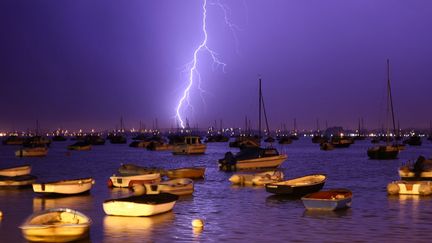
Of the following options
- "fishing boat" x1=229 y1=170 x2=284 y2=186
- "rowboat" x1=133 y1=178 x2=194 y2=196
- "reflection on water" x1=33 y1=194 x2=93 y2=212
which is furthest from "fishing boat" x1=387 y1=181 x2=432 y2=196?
"reflection on water" x1=33 y1=194 x2=93 y2=212

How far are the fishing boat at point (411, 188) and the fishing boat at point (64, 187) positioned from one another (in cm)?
1815

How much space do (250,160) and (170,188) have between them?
2501 cm

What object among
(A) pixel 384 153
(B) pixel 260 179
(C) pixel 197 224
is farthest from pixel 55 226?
(A) pixel 384 153

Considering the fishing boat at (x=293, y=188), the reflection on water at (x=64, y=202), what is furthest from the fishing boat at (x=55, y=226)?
the fishing boat at (x=293, y=188)

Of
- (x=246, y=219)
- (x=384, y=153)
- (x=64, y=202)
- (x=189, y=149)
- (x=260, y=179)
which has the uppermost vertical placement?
(x=189, y=149)

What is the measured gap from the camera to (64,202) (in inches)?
1341

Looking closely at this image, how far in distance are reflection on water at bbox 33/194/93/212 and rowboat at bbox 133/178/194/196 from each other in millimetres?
3037

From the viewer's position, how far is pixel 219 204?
33.7 m

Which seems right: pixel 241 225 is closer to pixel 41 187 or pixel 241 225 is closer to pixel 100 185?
pixel 41 187

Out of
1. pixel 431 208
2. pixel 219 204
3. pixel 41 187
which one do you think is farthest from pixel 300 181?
pixel 41 187

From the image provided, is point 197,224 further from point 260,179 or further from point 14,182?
point 14,182

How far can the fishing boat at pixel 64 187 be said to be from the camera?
35375mm

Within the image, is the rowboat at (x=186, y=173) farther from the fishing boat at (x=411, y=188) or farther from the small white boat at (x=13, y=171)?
the fishing boat at (x=411, y=188)

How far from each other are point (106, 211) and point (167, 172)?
21.0 meters
